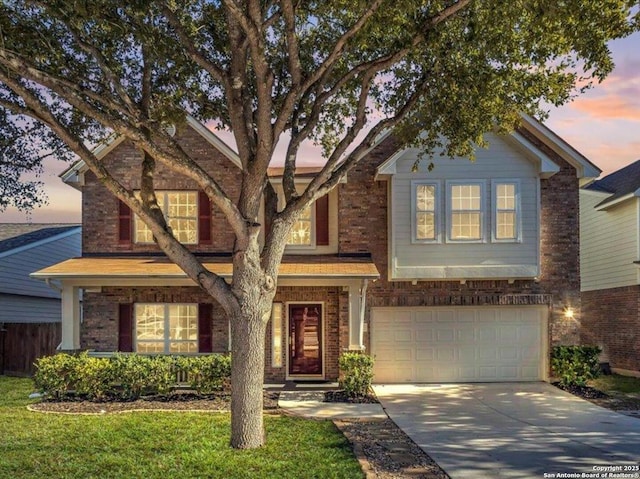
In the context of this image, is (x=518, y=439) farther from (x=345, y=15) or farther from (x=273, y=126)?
(x=345, y=15)

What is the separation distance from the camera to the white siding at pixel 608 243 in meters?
17.9

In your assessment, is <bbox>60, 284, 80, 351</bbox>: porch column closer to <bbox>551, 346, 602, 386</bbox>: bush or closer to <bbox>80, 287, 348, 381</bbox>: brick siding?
<bbox>80, 287, 348, 381</bbox>: brick siding

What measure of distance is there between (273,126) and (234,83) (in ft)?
3.21

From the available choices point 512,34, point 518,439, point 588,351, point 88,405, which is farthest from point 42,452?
point 588,351

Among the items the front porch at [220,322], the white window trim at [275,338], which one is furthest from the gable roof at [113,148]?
the white window trim at [275,338]

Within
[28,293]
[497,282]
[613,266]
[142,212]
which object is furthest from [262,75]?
[28,293]

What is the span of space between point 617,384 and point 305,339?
842 centimetres

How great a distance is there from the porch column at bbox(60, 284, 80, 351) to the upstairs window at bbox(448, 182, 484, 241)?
31.6 feet

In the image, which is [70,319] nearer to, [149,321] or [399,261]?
[149,321]

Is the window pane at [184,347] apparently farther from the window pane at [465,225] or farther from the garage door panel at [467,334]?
the window pane at [465,225]

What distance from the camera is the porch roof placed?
1426 centimetres

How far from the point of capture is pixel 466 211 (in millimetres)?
15617

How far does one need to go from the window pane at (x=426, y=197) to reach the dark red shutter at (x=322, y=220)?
2.56m

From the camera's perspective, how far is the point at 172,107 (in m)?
11.4
